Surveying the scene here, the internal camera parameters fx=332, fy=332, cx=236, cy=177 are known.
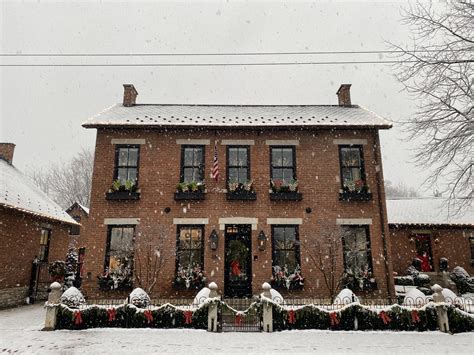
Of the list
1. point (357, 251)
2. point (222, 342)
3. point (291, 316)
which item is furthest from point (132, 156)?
point (357, 251)

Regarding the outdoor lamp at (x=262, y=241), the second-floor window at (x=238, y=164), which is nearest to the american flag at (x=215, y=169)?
the second-floor window at (x=238, y=164)

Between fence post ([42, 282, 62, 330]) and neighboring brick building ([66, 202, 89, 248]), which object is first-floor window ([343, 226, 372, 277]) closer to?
fence post ([42, 282, 62, 330])

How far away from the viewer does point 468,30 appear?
428 inches

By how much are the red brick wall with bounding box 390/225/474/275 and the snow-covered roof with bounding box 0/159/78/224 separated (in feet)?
63.2

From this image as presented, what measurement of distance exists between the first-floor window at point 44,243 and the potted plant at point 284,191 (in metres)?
12.2

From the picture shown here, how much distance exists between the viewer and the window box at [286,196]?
45.3 ft

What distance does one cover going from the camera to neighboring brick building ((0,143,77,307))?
14047 mm

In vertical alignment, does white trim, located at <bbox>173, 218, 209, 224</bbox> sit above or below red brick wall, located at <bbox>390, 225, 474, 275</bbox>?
above

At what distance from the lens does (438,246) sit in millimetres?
19984

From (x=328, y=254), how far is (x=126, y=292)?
8.12 meters

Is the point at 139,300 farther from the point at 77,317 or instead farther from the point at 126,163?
the point at 126,163

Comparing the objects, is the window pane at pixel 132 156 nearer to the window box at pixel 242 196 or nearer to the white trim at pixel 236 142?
the white trim at pixel 236 142

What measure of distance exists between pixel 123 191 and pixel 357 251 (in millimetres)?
9926

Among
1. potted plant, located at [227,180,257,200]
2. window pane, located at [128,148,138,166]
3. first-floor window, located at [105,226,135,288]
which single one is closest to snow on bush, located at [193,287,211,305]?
first-floor window, located at [105,226,135,288]
